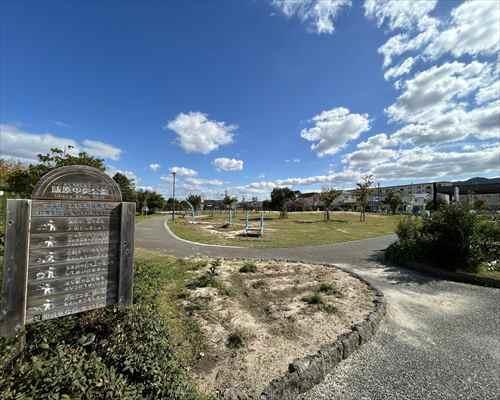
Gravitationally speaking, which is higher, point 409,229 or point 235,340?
point 409,229

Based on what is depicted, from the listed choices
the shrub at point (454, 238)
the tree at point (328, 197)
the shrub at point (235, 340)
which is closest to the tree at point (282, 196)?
the tree at point (328, 197)

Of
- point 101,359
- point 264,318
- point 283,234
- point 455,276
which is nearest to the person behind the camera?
point 101,359

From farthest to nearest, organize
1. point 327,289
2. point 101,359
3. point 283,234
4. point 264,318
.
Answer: point 283,234
point 327,289
point 264,318
point 101,359

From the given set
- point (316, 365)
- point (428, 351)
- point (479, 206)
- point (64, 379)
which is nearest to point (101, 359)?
point (64, 379)

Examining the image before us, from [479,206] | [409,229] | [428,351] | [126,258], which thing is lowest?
[428,351]

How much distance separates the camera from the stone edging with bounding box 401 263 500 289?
19.7 feet

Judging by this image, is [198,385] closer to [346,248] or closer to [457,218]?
[457,218]

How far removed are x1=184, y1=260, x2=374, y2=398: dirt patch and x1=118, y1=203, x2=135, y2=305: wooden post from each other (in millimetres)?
1227

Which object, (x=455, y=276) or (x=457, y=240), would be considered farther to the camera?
(x=457, y=240)

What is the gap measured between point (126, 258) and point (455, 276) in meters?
8.53

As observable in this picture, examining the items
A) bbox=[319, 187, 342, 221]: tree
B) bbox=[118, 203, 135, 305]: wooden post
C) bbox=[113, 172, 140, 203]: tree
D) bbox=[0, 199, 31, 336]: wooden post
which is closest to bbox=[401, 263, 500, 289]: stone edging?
bbox=[118, 203, 135, 305]: wooden post

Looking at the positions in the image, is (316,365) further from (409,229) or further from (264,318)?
(409,229)

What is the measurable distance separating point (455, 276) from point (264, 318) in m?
6.31

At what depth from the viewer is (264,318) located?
3.90 meters
